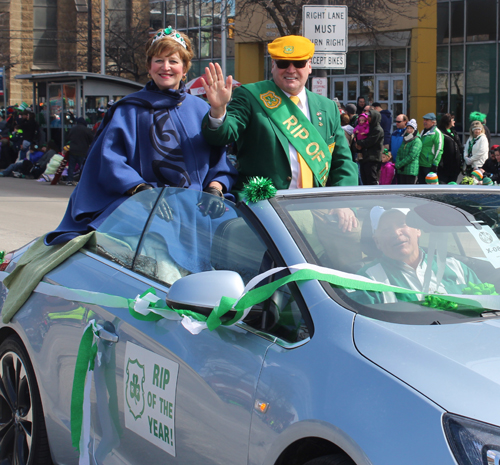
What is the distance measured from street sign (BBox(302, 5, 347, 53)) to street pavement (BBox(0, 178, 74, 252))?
15.5 ft

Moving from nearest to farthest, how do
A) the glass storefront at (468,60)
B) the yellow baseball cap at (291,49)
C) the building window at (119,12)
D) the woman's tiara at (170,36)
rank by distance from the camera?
the yellow baseball cap at (291,49) < the woman's tiara at (170,36) < the glass storefront at (468,60) < the building window at (119,12)

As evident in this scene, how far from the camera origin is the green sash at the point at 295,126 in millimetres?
3912

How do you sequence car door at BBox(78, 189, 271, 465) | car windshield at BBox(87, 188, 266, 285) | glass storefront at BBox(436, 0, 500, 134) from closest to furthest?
car door at BBox(78, 189, 271, 465), car windshield at BBox(87, 188, 266, 285), glass storefront at BBox(436, 0, 500, 134)

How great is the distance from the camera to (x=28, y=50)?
49469 millimetres

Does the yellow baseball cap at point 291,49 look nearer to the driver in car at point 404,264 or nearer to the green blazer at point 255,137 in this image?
the green blazer at point 255,137

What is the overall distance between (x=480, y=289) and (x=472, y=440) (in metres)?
0.87

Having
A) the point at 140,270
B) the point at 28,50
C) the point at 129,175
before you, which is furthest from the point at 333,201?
the point at 28,50

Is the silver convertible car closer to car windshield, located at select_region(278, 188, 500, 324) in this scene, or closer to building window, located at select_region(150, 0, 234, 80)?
car windshield, located at select_region(278, 188, 500, 324)

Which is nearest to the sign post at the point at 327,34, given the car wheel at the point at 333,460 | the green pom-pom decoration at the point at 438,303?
the green pom-pom decoration at the point at 438,303

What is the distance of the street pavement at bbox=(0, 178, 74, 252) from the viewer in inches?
400

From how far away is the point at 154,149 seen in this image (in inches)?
153

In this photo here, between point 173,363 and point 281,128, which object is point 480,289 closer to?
point 173,363

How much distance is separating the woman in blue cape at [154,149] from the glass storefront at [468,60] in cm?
2074

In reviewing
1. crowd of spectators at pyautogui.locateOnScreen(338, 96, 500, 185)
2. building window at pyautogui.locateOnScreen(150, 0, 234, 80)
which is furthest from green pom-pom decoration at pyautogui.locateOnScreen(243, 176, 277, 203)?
building window at pyautogui.locateOnScreen(150, 0, 234, 80)
